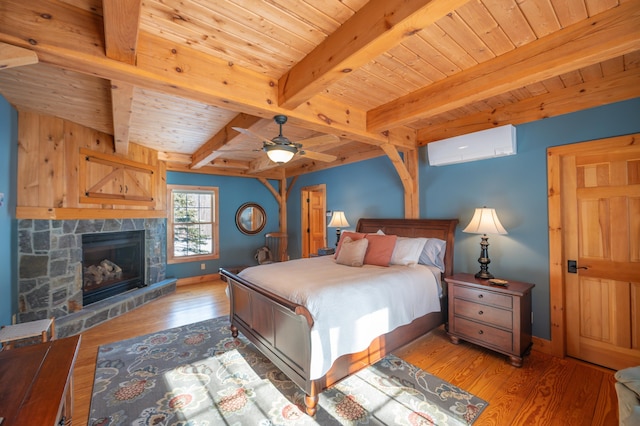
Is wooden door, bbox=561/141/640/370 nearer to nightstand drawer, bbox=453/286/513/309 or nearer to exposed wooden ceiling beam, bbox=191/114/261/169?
nightstand drawer, bbox=453/286/513/309

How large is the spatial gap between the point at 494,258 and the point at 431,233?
754mm

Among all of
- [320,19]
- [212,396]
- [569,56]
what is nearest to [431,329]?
[212,396]

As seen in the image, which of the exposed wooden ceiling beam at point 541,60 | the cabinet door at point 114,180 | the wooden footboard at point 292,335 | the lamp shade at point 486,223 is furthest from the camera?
the cabinet door at point 114,180

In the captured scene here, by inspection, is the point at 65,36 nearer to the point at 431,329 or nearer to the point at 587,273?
the point at 431,329

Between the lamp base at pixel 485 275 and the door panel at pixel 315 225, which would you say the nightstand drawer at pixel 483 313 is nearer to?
the lamp base at pixel 485 275

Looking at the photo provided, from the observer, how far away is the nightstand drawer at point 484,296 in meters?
2.55

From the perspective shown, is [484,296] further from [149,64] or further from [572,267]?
[149,64]

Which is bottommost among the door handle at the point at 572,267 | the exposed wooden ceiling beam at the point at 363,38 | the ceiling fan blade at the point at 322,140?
the door handle at the point at 572,267

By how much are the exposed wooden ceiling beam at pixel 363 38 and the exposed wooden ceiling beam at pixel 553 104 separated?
2.26 meters

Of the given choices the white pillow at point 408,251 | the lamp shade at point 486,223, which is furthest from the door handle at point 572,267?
the white pillow at point 408,251

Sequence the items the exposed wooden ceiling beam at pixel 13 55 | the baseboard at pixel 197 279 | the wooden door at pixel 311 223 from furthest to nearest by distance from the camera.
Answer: the wooden door at pixel 311 223 < the baseboard at pixel 197 279 < the exposed wooden ceiling beam at pixel 13 55

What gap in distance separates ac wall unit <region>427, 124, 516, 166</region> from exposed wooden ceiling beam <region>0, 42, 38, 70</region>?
12.0ft

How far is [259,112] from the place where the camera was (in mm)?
2320

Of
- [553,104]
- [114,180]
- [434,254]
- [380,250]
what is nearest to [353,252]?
[380,250]
